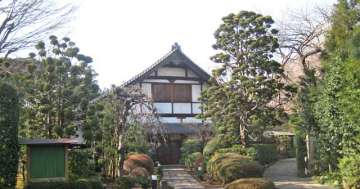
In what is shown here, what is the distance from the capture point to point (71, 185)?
16.2 metres

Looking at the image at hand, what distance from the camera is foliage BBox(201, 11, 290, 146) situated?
82.9 feet

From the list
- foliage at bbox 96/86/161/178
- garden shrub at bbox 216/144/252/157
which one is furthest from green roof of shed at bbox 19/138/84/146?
garden shrub at bbox 216/144/252/157

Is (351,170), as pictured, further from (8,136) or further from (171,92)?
(171,92)

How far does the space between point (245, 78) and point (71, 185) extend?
11.9 m

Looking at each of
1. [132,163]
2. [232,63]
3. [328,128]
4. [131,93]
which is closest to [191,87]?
[232,63]

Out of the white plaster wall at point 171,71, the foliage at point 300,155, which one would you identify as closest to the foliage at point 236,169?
the foliage at point 300,155

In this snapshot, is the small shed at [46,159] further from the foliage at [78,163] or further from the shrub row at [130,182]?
the foliage at [78,163]

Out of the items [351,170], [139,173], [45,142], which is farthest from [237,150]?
[45,142]

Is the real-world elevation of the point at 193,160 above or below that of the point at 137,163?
below

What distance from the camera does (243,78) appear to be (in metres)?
25.2

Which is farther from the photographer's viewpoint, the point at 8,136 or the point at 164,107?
the point at 164,107

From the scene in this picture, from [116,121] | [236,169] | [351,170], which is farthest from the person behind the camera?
[116,121]

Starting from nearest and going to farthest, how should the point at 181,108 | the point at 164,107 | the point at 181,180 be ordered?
the point at 181,180 → the point at 164,107 → the point at 181,108

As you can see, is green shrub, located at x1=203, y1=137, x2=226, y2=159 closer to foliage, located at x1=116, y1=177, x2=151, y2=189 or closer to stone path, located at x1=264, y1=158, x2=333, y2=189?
stone path, located at x1=264, y1=158, x2=333, y2=189
